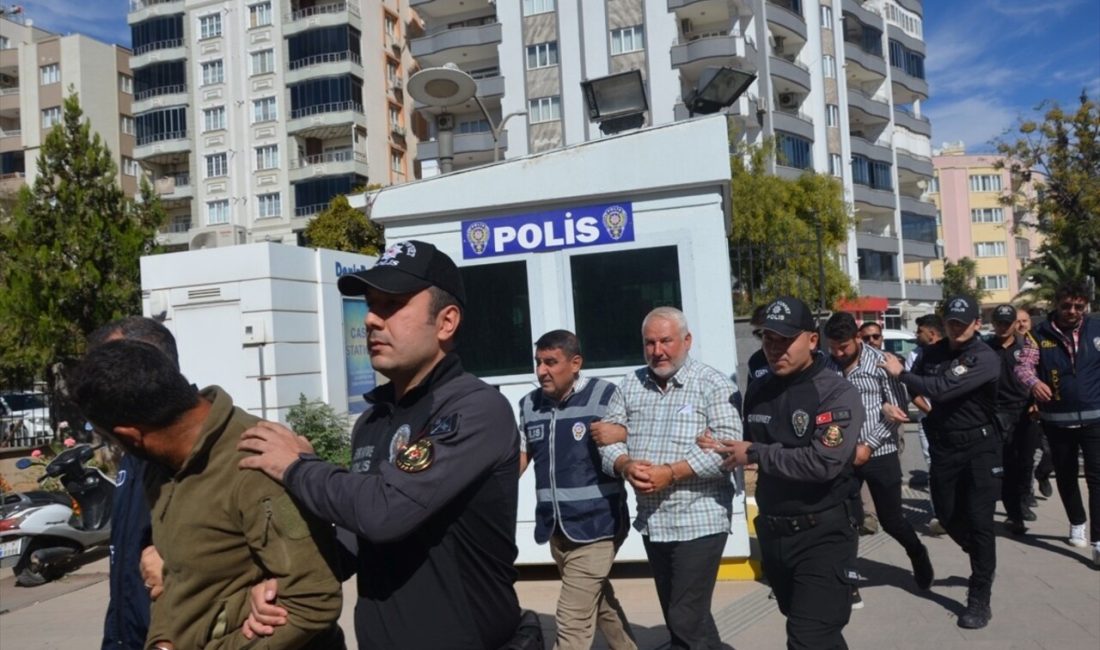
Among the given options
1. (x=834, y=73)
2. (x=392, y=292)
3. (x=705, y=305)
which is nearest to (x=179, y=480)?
(x=392, y=292)

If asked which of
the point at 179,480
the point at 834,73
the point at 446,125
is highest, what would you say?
the point at 834,73

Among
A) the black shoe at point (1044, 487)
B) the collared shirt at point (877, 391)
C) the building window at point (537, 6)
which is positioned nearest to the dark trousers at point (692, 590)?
the collared shirt at point (877, 391)

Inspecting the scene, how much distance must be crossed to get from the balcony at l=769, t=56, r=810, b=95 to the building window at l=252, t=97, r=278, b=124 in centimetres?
2659

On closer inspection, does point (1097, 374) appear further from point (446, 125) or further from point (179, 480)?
point (179, 480)

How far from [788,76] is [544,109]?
38.0ft

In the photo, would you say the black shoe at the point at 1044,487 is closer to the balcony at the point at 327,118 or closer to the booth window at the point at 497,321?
the booth window at the point at 497,321

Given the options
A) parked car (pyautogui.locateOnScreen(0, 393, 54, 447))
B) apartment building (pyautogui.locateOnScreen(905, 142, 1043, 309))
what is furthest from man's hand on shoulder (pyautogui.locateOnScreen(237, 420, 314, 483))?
apartment building (pyautogui.locateOnScreen(905, 142, 1043, 309))

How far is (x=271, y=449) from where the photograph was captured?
2064mm

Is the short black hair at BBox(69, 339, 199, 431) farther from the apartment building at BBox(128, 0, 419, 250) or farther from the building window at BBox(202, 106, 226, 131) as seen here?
the building window at BBox(202, 106, 226, 131)

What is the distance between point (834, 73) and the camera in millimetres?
47125

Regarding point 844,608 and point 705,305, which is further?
point 705,305

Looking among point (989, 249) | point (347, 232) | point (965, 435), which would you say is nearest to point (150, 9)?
point (347, 232)

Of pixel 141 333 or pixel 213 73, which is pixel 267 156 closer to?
pixel 213 73

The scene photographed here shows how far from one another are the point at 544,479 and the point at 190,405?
2.93 metres
